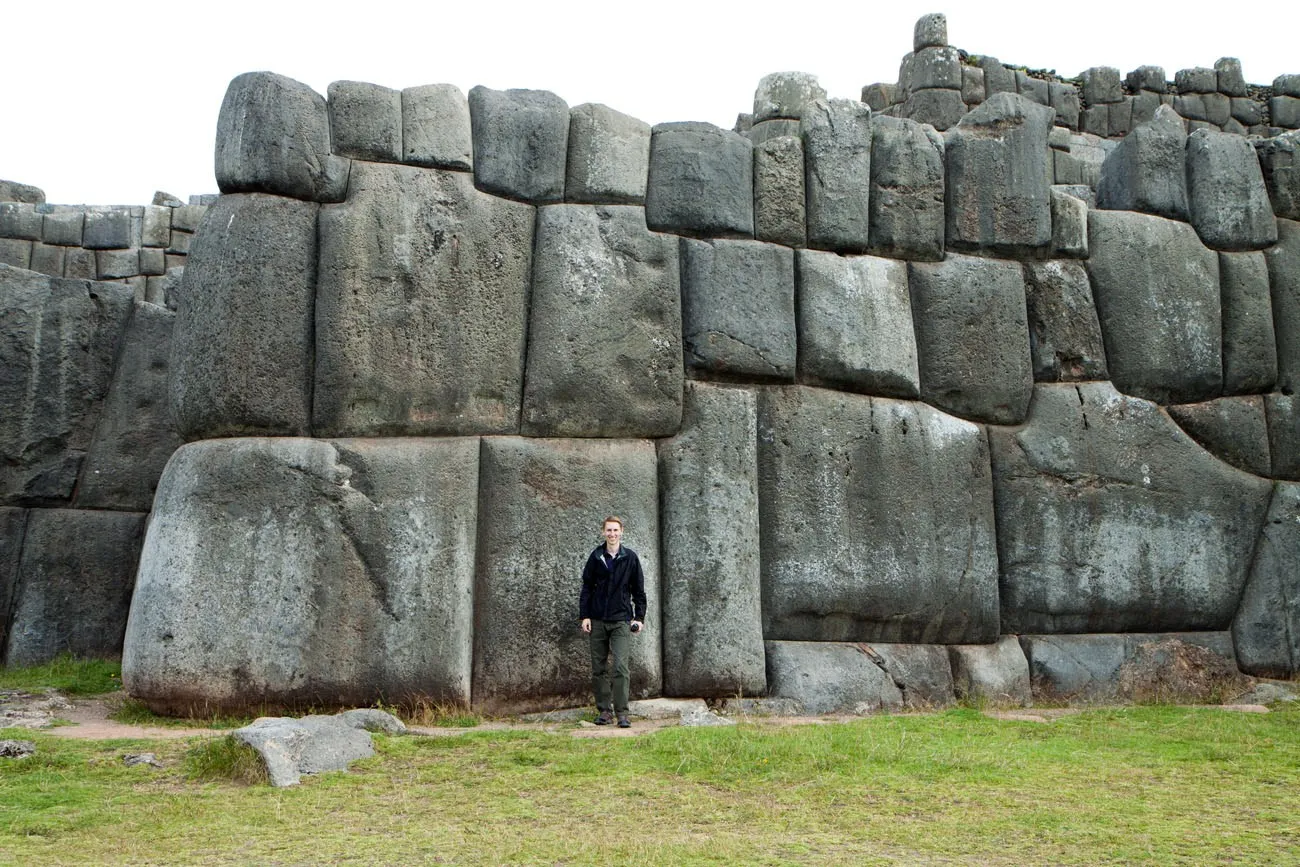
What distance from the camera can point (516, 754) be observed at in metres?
7.41

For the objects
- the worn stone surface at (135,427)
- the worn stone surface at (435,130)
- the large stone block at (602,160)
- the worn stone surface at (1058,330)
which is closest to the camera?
the worn stone surface at (435,130)

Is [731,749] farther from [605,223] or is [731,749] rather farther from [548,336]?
[605,223]

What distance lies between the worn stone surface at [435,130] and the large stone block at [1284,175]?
748 cm

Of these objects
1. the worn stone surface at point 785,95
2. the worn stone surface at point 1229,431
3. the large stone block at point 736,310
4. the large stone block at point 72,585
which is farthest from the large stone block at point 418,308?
the worn stone surface at point 1229,431

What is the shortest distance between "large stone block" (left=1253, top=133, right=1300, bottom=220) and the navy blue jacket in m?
7.32

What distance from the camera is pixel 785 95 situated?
42.4 feet

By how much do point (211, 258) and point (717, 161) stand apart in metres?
3.93

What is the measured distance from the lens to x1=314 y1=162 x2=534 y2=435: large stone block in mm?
9164

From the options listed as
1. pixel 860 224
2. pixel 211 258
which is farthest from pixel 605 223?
pixel 211 258

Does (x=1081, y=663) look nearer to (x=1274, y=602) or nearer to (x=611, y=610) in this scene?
(x=1274, y=602)

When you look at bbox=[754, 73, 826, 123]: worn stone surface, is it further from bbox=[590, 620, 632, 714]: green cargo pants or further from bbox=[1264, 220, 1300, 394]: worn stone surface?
bbox=[590, 620, 632, 714]: green cargo pants

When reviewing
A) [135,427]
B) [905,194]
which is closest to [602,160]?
[905,194]

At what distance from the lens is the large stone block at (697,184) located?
33.3ft

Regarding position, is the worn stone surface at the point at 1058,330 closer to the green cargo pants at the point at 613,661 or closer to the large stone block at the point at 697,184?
the large stone block at the point at 697,184
